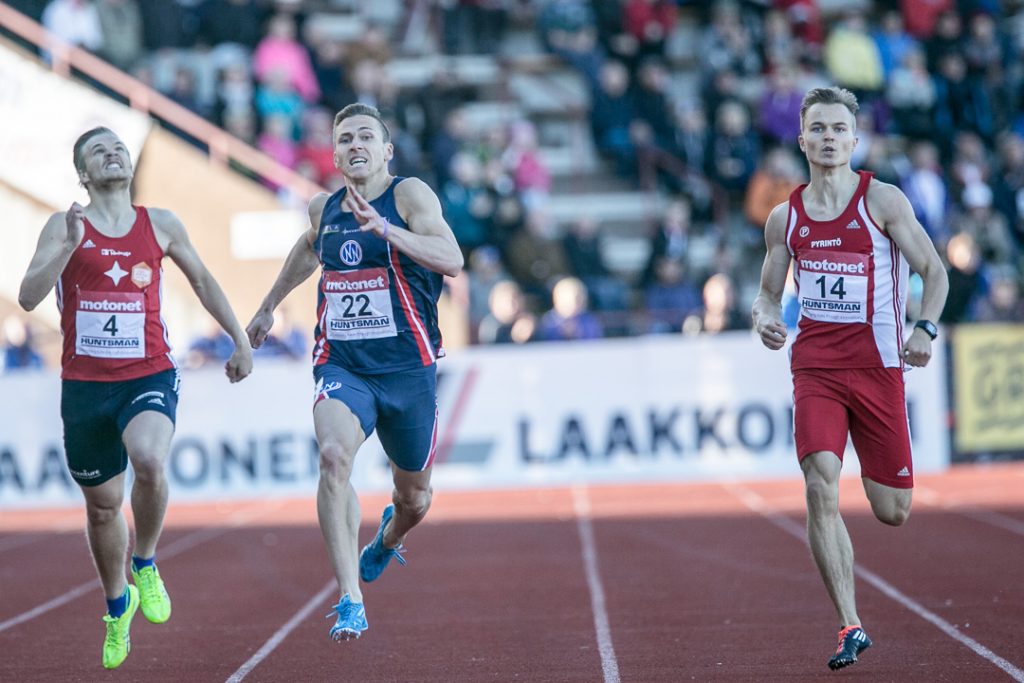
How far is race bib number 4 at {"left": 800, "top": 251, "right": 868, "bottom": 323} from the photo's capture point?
6.21m

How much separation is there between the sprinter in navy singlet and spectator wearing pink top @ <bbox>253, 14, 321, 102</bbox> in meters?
13.4

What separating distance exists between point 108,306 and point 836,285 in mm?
2948

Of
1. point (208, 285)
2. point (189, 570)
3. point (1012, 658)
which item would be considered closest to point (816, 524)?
point (1012, 658)

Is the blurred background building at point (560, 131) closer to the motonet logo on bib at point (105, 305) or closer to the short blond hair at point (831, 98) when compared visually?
the motonet logo on bib at point (105, 305)

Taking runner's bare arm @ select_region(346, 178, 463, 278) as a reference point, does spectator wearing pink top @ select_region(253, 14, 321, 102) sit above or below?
above

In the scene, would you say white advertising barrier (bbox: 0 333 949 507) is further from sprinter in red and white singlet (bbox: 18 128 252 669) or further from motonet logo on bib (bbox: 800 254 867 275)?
motonet logo on bib (bbox: 800 254 867 275)

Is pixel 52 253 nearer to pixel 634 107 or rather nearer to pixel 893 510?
pixel 893 510

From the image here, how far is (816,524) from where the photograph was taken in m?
6.08

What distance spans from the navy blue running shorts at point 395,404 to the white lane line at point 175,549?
264 cm

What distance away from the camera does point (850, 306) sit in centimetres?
623

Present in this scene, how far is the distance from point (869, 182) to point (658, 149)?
47.2 ft

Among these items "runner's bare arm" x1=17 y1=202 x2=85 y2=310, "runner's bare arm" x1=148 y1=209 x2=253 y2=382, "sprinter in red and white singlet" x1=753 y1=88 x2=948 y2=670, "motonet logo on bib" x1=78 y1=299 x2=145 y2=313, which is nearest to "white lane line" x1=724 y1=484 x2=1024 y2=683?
"sprinter in red and white singlet" x1=753 y1=88 x2=948 y2=670

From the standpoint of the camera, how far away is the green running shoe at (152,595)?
678cm

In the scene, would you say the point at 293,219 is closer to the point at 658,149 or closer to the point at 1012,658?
the point at 658,149
